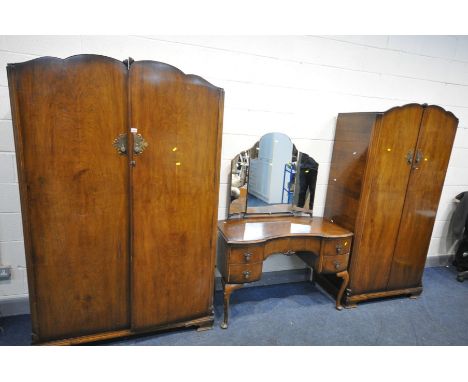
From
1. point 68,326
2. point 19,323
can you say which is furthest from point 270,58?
point 19,323

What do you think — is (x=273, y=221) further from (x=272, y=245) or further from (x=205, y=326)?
(x=205, y=326)

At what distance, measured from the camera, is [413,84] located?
2854mm

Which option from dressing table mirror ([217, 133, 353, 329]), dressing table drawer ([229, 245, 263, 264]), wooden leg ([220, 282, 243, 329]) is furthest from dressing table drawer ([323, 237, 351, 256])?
wooden leg ([220, 282, 243, 329])

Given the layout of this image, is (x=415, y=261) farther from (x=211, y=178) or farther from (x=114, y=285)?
(x=114, y=285)

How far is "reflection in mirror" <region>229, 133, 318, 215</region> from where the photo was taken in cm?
242

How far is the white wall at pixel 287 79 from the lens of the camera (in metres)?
1.97

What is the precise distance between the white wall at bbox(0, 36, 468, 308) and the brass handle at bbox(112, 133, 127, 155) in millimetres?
784

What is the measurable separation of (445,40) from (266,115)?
6.66ft

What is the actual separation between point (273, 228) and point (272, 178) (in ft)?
1.52

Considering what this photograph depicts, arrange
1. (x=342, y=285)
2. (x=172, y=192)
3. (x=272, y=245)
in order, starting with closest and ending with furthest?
(x=172, y=192) < (x=272, y=245) < (x=342, y=285)

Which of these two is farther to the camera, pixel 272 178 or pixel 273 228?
pixel 272 178

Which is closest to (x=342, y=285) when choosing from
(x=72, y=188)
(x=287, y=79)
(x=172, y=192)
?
(x=172, y=192)

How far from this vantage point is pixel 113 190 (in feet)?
5.44

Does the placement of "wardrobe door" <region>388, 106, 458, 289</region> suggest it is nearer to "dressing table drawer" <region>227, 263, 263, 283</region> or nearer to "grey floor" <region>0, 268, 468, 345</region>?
"grey floor" <region>0, 268, 468, 345</region>
